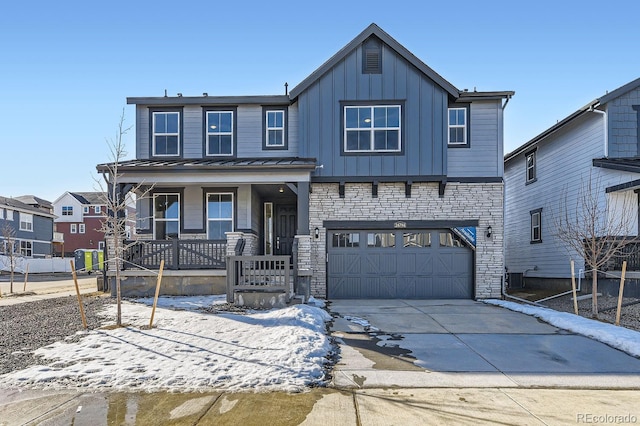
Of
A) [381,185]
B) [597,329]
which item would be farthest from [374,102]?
[597,329]

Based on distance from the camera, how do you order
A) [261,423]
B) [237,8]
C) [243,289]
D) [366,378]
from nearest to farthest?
[261,423], [366,378], [243,289], [237,8]

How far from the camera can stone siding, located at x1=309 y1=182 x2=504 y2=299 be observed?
13.3 metres

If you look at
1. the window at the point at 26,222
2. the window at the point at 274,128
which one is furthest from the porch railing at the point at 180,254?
the window at the point at 26,222

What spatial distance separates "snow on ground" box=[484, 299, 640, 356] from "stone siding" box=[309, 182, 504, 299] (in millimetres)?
2883

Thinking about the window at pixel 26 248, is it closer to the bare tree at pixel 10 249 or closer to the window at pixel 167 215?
the bare tree at pixel 10 249

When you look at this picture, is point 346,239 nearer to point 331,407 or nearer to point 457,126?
point 457,126

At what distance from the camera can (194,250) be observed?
39.9 ft

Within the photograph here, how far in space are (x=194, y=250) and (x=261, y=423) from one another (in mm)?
8735

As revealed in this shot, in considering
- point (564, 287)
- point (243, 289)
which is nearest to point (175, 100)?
point (243, 289)

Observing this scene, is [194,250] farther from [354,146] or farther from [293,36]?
[293,36]

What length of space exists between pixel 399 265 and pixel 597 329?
19.9 ft

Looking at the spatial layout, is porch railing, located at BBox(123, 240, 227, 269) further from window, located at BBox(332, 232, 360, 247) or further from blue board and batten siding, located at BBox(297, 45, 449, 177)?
blue board and batten siding, located at BBox(297, 45, 449, 177)

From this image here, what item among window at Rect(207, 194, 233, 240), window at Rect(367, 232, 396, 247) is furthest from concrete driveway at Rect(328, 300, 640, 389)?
window at Rect(207, 194, 233, 240)

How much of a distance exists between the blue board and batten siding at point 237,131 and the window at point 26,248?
1200 inches
